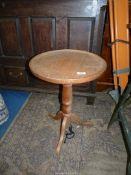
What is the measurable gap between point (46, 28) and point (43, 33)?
0.07 m

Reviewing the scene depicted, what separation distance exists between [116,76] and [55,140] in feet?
3.23

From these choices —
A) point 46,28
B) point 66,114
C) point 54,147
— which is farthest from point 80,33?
point 54,147

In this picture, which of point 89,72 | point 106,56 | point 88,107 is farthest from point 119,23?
point 88,107

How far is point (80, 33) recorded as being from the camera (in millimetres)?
1670

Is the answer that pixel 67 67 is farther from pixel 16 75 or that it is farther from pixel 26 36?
pixel 16 75

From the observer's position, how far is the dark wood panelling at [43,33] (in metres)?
1.67

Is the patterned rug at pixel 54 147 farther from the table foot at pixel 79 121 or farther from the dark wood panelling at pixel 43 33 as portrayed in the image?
the dark wood panelling at pixel 43 33

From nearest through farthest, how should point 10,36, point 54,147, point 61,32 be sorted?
point 54,147 < point 61,32 < point 10,36

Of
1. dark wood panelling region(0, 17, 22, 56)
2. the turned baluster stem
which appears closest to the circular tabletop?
the turned baluster stem

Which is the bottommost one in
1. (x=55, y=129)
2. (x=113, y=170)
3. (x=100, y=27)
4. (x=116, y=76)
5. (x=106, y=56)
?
(x=113, y=170)

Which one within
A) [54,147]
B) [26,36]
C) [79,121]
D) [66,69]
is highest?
[26,36]

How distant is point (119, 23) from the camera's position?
1648mm

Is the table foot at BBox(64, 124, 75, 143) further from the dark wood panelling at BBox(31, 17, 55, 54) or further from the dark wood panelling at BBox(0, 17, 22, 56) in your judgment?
the dark wood panelling at BBox(0, 17, 22, 56)

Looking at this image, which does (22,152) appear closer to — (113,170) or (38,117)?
(38,117)
